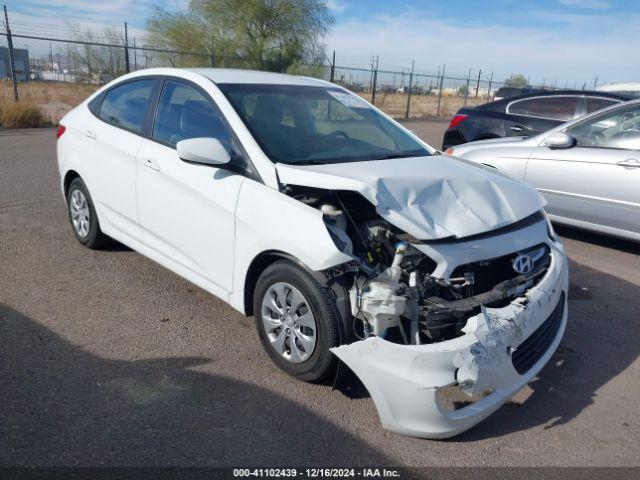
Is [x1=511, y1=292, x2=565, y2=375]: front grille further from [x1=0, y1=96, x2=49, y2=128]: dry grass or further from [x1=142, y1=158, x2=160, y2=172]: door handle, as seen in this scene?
[x1=0, y1=96, x2=49, y2=128]: dry grass

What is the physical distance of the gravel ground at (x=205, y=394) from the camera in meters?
2.64

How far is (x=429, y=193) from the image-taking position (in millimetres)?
3174

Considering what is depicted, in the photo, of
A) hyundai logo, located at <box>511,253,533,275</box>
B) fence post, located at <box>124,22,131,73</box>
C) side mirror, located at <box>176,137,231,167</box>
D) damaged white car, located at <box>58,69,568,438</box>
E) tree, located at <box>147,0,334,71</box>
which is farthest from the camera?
tree, located at <box>147,0,334,71</box>

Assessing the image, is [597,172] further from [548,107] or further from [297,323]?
[297,323]

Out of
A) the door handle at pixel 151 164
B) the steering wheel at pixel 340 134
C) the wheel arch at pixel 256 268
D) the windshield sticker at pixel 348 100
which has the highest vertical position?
the windshield sticker at pixel 348 100

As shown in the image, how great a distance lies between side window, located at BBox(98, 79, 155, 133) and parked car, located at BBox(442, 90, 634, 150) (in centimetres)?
570

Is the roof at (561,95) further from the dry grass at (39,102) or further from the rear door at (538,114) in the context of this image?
the dry grass at (39,102)

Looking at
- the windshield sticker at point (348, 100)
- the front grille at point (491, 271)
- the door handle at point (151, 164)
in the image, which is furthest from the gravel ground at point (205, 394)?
the windshield sticker at point (348, 100)

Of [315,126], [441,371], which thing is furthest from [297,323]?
[315,126]

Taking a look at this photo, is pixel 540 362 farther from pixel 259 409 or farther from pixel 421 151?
pixel 421 151

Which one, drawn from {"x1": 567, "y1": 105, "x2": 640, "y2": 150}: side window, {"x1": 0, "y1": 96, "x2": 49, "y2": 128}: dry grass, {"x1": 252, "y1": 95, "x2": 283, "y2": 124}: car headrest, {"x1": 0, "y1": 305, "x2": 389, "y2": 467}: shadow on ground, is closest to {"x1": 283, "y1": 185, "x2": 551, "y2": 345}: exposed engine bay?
{"x1": 0, "y1": 305, "x2": 389, "y2": 467}: shadow on ground

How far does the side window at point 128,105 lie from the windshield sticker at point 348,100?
1.48 metres

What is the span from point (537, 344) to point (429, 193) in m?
1.04

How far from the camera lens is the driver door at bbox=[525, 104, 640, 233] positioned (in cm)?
539
